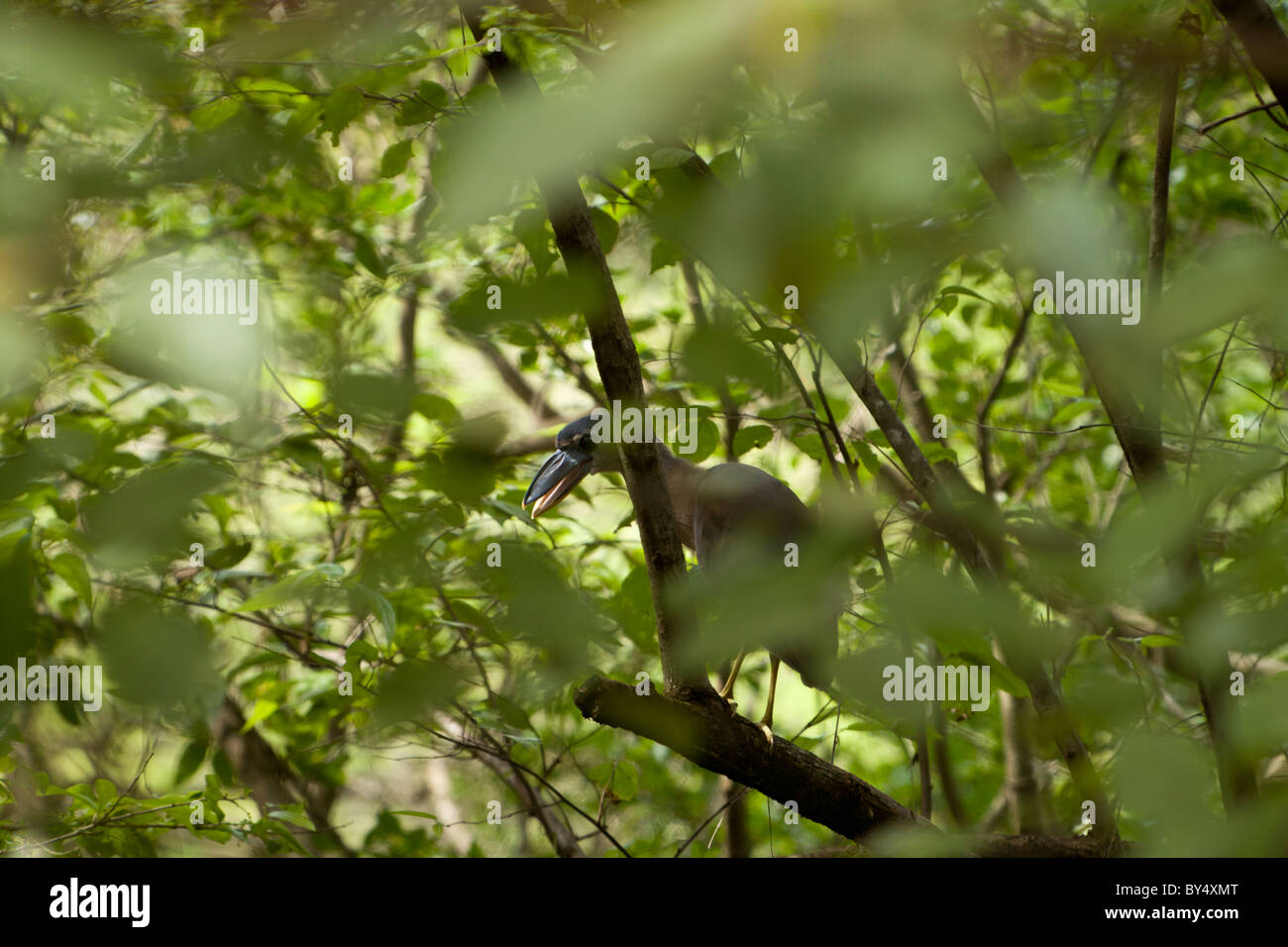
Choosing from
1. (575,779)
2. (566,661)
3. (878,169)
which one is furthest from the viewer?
(575,779)

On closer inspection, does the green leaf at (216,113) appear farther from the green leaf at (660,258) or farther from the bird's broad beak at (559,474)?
the bird's broad beak at (559,474)

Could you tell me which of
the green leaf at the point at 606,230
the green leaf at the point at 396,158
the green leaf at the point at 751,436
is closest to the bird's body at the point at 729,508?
the green leaf at the point at 751,436

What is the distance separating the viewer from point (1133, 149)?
2479 mm

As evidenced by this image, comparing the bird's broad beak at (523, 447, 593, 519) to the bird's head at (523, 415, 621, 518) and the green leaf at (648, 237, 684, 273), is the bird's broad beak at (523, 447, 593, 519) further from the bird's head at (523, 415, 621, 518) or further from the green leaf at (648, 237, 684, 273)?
the green leaf at (648, 237, 684, 273)

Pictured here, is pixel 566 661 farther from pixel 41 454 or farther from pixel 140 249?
pixel 140 249

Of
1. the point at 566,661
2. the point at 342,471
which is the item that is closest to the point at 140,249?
the point at 342,471

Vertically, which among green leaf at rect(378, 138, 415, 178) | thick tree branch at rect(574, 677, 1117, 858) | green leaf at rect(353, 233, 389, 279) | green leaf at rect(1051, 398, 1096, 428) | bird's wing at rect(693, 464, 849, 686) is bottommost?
thick tree branch at rect(574, 677, 1117, 858)

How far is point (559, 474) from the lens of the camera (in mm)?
2445

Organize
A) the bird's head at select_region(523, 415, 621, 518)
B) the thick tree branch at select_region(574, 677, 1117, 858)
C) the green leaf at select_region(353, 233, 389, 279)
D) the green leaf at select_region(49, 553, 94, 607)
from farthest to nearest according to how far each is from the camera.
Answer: the bird's head at select_region(523, 415, 621, 518), the green leaf at select_region(353, 233, 389, 279), the thick tree branch at select_region(574, 677, 1117, 858), the green leaf at select_region(49, 553, 94, 607)

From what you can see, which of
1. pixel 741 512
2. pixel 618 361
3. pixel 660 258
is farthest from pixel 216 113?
pixel 741 512

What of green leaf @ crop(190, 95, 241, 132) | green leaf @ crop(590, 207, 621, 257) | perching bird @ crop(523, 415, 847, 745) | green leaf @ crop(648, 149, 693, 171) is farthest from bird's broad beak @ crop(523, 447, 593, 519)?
green leaf @ crop(648, 149, 693, 171)

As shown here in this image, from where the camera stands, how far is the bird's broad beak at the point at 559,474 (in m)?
2.41

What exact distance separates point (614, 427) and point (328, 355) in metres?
0.58

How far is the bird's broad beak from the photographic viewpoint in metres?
2.41
